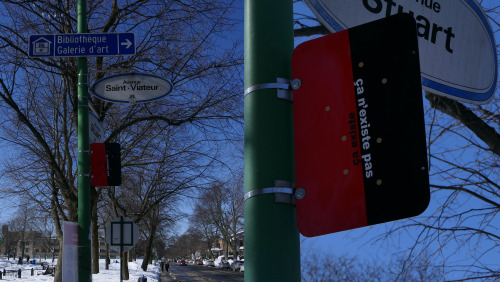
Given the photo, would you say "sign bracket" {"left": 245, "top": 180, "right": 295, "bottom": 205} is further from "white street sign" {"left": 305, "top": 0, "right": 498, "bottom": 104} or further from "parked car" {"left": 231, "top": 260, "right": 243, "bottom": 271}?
"parked car" {"left": 231, "top": 260, "right": 243, "bottom": 271}

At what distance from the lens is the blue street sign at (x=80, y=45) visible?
7.12 m

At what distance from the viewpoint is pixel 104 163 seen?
799cm

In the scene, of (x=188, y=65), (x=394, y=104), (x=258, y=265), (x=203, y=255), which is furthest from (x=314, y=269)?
(x=203, y=255)

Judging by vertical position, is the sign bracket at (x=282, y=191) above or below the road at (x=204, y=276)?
above

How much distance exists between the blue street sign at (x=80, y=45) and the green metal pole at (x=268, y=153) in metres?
6.09

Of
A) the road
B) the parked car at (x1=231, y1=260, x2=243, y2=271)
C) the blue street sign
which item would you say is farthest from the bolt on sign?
the parked car at (x1=231, y1=260, x2=243, y2=271)

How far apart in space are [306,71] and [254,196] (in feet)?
1.23

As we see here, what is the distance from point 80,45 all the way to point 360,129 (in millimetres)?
6721

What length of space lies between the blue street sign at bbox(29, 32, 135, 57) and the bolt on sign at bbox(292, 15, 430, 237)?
20.7ft

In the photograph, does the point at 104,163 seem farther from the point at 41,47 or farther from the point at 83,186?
the point at 41,47

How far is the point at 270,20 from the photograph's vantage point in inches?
62.1

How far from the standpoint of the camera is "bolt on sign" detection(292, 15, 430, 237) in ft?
3.98

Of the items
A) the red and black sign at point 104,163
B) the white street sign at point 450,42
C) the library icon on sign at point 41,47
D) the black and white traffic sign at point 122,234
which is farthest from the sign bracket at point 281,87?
the black and white traffic sign at point 122,234

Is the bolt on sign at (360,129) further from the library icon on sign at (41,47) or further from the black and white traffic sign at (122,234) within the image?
the black and white traffic sign at (122,234)
